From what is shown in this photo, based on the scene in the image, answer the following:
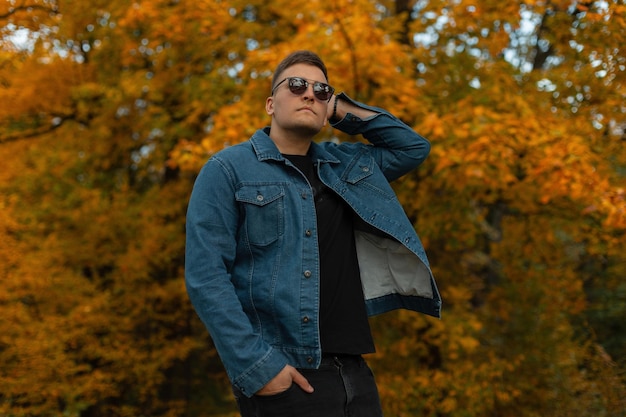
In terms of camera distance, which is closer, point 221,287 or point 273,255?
point 221,287

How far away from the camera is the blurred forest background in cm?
594

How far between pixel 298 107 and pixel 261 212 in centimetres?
45

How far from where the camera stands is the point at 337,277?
2.39 metres

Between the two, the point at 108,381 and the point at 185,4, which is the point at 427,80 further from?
the point at 108,381

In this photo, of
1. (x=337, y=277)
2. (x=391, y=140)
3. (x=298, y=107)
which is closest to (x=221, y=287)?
(x=337, y=277)

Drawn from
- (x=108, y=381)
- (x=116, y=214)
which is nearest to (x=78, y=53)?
(x=116, y=214)

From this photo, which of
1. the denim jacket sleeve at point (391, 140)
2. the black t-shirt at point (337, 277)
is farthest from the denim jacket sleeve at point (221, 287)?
the denim jacket sleeve at point (391, 140)

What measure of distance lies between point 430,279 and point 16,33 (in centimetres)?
602

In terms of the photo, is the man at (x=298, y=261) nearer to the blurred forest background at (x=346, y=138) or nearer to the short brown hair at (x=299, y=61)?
the short brown hair at (x=299, y=61)

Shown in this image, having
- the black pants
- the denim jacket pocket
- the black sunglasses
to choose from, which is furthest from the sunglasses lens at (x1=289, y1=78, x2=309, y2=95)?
the black pants

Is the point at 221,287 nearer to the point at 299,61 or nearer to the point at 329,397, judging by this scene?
the point at 329,397

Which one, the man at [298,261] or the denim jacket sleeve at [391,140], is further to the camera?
the denim jacket sleeve at [391,140]

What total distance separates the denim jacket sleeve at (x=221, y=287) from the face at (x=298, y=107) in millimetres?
379

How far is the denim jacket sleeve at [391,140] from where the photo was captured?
9.37ft
